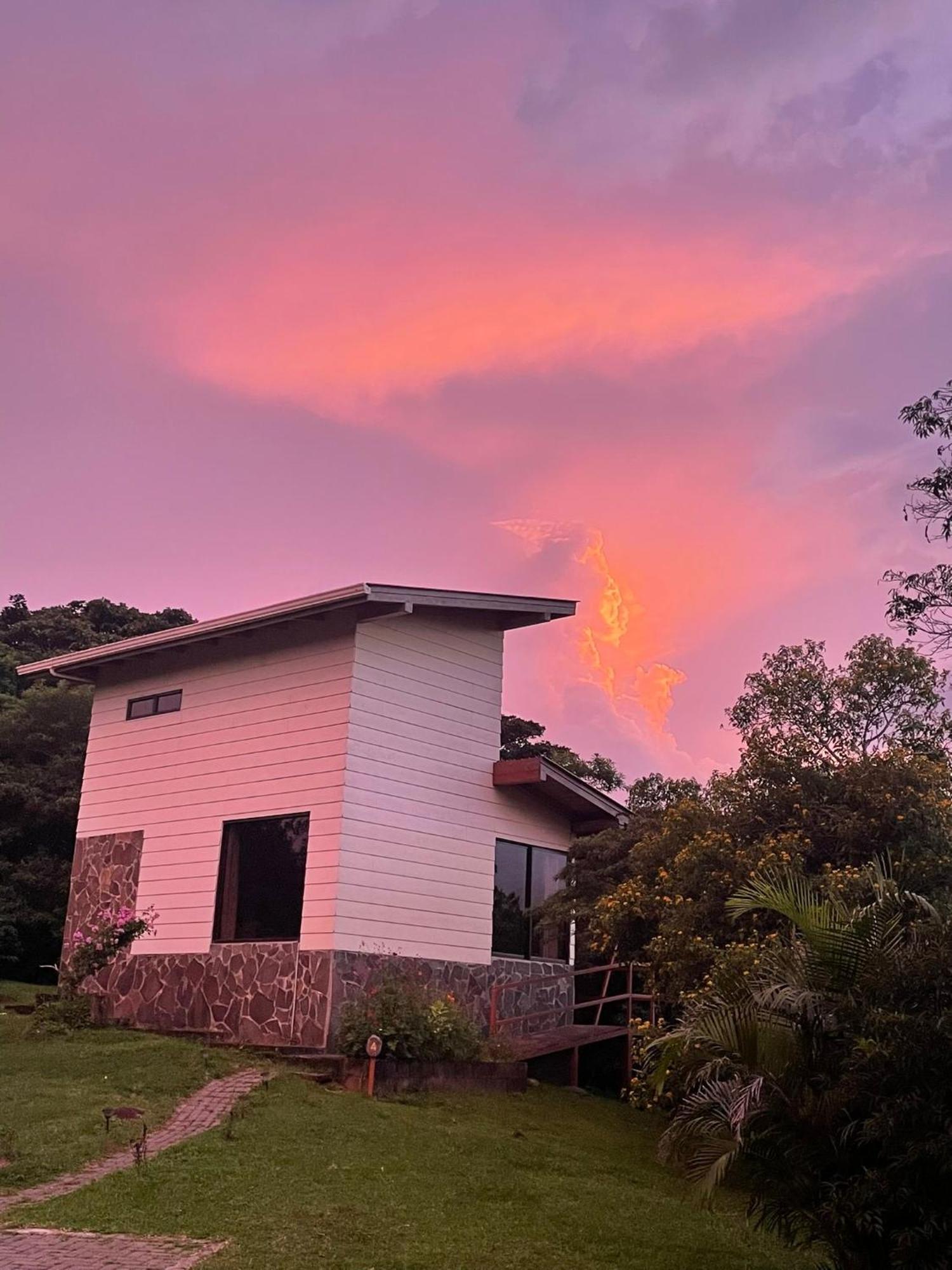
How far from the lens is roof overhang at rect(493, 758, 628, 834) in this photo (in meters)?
16.9

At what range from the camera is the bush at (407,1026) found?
1348cm

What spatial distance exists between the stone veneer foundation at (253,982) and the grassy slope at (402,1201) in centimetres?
243

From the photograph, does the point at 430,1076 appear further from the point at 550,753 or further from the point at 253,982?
the point at 550,753

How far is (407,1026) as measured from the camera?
44.4ft

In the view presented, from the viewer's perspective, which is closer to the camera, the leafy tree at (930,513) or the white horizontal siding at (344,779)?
the leafy tree at (930,513)

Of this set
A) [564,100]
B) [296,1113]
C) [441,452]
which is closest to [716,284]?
[564,100]

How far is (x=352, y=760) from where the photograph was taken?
49.6 feet

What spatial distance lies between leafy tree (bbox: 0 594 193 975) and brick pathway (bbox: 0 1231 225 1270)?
53.6 feet

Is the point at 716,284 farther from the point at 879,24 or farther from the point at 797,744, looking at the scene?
the point at 797,744

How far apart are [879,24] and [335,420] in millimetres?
10262

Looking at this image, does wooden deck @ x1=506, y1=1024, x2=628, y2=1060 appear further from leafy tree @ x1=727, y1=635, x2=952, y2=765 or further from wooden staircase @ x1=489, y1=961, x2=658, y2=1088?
leafy tree @ x1=727, y1=635, x2=952, y2=765

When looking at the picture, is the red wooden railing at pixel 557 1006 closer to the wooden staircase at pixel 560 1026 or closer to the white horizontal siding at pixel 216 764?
the wooden staircase at pixel 560 1026

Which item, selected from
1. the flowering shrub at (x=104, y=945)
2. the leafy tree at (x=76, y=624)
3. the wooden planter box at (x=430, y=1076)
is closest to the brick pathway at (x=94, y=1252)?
the wooden planter box at (x=430, y=1076)

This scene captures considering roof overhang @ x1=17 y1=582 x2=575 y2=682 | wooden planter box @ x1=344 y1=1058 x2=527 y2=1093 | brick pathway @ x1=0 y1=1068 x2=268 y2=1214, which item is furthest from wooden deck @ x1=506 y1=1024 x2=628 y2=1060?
roof overhang @ x1=17 y1=582 x2=575 y2=682
